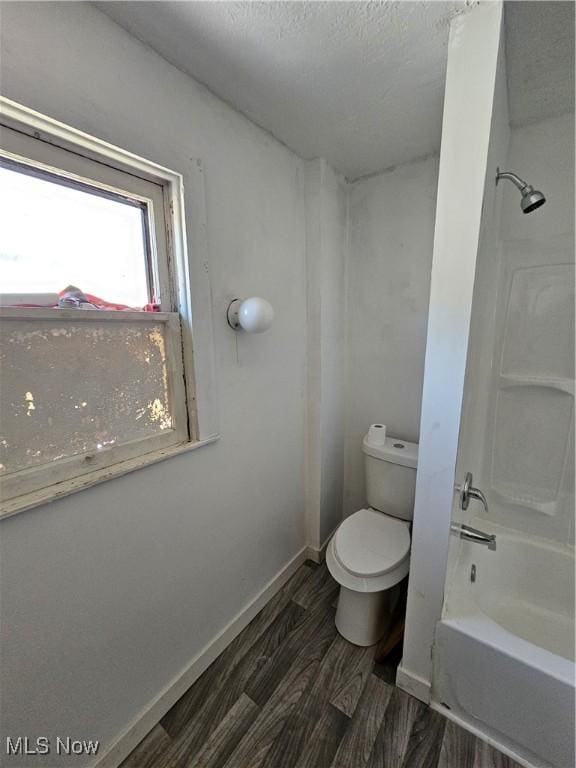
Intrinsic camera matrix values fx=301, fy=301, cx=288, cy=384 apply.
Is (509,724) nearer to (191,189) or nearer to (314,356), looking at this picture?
(314,356)

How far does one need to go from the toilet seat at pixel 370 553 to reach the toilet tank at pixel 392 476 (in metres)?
0.08

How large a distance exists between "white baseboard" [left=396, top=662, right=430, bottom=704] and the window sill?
1.19m

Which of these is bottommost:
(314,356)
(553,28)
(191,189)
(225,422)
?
(225,422)

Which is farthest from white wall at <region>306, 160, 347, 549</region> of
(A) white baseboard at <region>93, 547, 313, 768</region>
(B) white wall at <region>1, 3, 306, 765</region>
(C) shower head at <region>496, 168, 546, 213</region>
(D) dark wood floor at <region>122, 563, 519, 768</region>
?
(C) shower head at <region>496, 168, 546, 213</region>

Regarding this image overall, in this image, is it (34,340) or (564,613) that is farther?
(564,613)

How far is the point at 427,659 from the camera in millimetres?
1115

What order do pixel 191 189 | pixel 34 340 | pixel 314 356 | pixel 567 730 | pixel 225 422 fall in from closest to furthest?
pixel 34 340 → pixel 567 730 → pixel 191 189 → pixel 225 422 → pixel 314 356

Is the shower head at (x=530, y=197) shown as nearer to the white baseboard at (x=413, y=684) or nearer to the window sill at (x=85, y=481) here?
the window sill at (x=85, y=481)

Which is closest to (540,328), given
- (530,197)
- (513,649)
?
(530,197)

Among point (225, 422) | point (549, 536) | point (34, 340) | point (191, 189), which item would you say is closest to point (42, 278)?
point (34, 340)

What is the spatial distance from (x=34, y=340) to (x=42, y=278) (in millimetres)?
172

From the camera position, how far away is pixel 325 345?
1.67m

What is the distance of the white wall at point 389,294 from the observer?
1575 millimetres

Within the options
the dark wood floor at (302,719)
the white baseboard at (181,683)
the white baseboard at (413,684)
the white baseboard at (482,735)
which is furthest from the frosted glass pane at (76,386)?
the white baseboard at (482,735)
